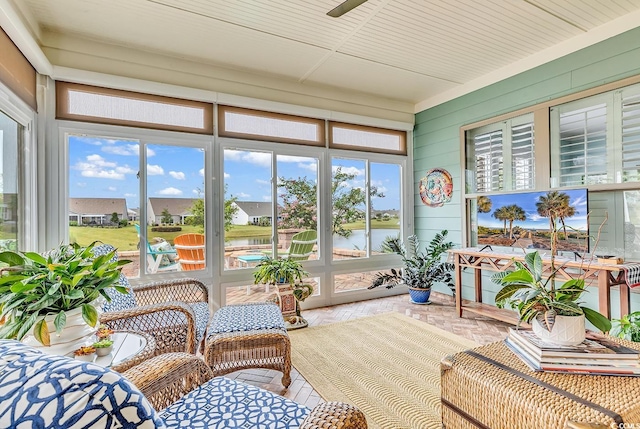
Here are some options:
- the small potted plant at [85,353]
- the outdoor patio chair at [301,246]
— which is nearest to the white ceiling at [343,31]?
the outdoor patio chair at [301,246]

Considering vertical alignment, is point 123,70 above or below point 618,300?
above

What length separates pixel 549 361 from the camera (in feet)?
4.53

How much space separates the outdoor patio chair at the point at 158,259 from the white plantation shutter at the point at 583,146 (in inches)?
164

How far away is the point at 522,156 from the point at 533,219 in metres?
0.79

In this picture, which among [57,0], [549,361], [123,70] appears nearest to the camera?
[549,361]

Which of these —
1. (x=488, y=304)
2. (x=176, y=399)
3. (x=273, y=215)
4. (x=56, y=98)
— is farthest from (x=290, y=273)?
(x=56, y=98)

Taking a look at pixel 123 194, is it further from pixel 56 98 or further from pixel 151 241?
pixel 56 98

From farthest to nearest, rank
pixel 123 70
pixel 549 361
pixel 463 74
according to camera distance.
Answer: pixel 463 74 < pixel 123 70 < pixel 549 361

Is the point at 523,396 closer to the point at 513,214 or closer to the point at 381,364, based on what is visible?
the point at 381,364

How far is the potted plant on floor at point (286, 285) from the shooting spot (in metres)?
3.54

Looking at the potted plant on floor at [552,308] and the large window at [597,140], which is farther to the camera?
the large window at [597,140]

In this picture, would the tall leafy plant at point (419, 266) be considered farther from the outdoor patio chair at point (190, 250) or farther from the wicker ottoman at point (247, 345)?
the wicker ottoman at point (247, 345)

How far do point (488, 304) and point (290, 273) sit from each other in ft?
8.26

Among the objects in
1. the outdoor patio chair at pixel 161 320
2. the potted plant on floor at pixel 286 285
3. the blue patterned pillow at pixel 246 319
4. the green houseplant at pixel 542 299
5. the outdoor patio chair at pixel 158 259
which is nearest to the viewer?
the green houseplant at pixel 542 299
